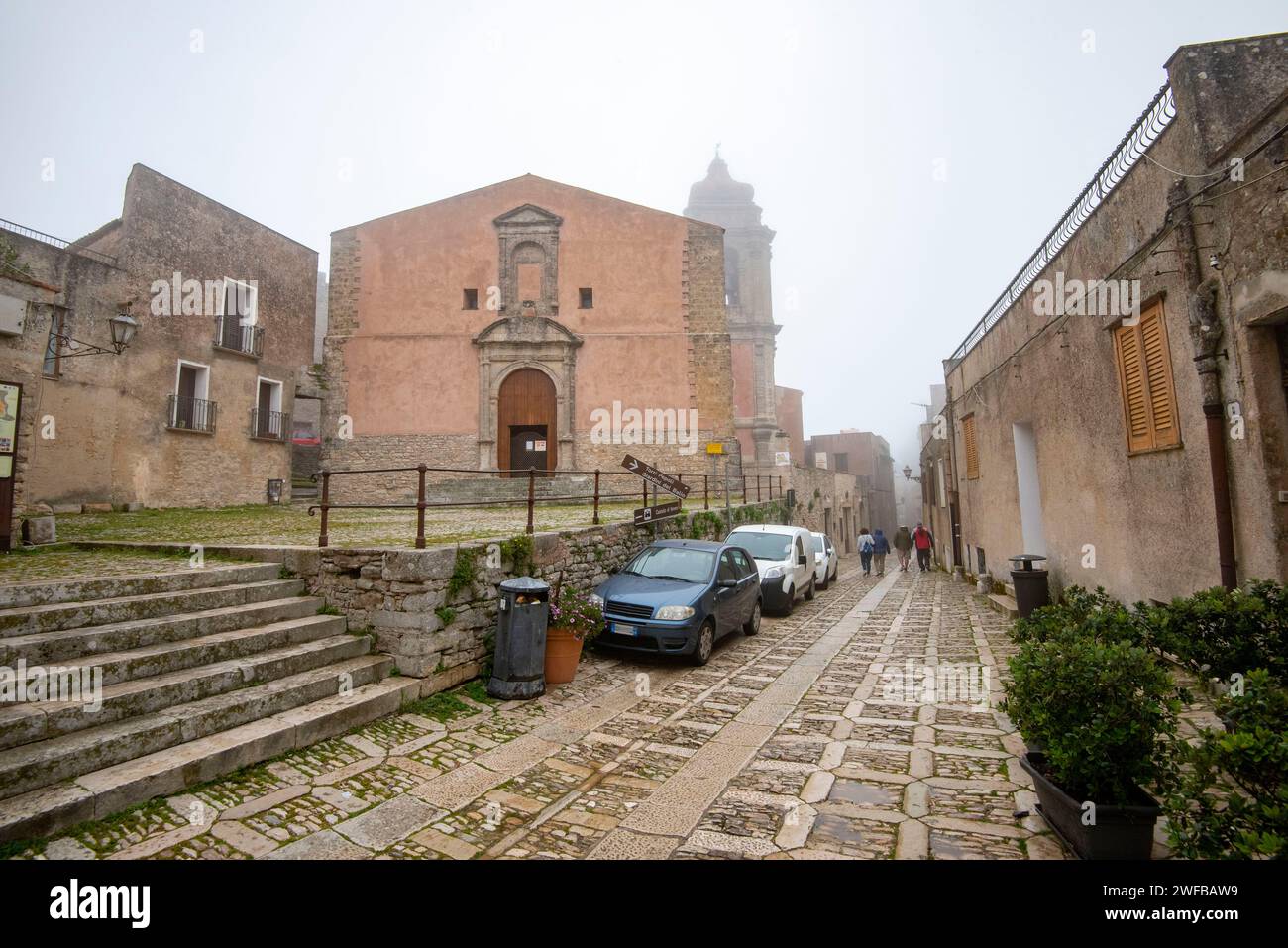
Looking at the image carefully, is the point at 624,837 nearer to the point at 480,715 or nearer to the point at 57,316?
the point at 480,715

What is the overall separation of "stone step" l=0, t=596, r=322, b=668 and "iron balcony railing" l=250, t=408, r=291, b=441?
572 inches

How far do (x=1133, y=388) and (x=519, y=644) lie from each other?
261 inches

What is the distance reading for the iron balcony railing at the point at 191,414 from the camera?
597 inches

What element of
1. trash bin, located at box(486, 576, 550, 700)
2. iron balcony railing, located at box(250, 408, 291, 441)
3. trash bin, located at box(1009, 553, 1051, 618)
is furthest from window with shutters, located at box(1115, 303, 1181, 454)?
iron balcony railing, located at box(250, 408, 291, 441)

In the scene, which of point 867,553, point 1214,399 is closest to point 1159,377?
point 1214,399

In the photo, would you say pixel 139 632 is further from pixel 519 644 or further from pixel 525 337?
pixel 525 337

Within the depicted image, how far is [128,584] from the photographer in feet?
15.5

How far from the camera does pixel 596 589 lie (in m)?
7.69

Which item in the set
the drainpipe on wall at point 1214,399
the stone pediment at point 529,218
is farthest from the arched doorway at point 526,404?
the drainpipe on wall at point 1214,399

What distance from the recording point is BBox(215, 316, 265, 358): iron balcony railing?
53.7 feet

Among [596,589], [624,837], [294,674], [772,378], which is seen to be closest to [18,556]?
[294,674]

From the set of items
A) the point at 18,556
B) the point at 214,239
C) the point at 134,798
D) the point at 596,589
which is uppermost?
the point at 214,239

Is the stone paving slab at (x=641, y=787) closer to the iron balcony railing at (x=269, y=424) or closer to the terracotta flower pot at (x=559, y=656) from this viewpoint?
the terracotta flower pot at (x=559, y=656)
